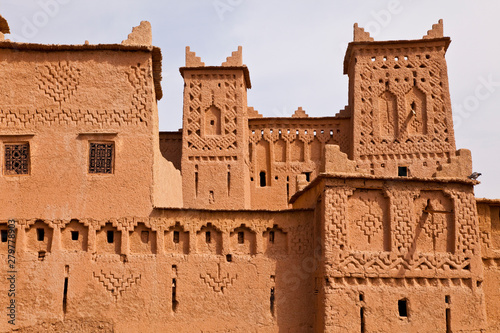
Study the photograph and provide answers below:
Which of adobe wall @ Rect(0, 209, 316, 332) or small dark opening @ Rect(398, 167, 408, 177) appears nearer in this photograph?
adobe wall @ Rect(0, 209, 316, 332)

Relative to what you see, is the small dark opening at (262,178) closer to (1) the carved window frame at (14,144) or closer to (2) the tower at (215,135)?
(2) the tower at (215,135)

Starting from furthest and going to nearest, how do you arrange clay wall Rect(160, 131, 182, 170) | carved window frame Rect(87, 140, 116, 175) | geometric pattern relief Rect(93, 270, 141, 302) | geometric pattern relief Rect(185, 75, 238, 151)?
clay wall Rect(160, 131, 182, 170), geometric pattern relief Rect(185, 75, 238, 151), carved window frame Rect(87, 140, 116, 175), geometric pattern relief Rect(93, 270, 141, 302)

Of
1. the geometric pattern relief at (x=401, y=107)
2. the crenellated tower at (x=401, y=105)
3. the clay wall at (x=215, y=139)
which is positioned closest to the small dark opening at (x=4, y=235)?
the clay wall at (x=215, y=139)

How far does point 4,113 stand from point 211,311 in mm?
7532

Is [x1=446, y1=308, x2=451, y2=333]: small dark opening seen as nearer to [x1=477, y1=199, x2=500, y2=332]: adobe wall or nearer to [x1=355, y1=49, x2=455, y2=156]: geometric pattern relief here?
[x1=477, y1=199, x2=500, y2=332]: adobe wall

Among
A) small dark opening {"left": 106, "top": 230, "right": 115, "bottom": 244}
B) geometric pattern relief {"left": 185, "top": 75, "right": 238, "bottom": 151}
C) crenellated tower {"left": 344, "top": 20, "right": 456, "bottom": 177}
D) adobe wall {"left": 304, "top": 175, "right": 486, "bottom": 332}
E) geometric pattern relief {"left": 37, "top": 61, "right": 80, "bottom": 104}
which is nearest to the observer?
adobe wall {"left": 304, "top": 175, "right": 486, "bottom": 332}

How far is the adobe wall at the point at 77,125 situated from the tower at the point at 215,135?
7.48 m

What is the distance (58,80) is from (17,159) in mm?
2364

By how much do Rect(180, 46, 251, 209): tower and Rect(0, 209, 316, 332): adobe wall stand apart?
7711mm

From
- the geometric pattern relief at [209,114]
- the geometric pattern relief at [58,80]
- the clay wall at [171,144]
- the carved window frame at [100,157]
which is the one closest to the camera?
the carved window frame at [100,157]

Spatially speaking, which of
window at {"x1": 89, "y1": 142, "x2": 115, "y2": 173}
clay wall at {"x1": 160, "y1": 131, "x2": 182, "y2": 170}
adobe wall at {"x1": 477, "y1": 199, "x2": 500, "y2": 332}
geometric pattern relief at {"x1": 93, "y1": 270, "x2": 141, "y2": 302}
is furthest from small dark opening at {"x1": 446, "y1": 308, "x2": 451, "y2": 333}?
clay wall at {"x1": 160, "y1": 131, "x2": 182, "y2": 170}

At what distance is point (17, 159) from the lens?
726 inches

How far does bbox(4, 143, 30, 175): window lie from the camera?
724 inches

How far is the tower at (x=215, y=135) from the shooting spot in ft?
86.7
